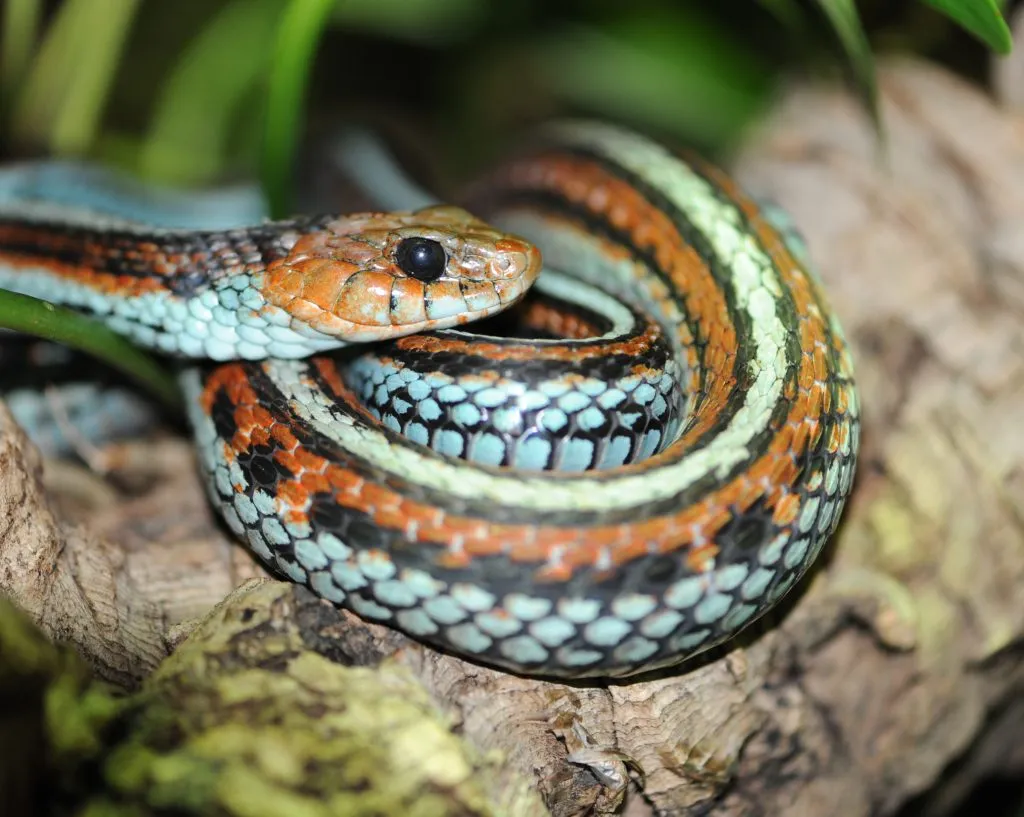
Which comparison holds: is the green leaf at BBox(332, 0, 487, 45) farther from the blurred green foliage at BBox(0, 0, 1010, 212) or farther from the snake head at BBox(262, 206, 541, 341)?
the snake head at BBox(262, 206, 541, 341)

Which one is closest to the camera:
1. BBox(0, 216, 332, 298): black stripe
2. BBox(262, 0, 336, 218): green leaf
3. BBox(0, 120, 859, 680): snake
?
BBox(0, 120, 859, 680): snake

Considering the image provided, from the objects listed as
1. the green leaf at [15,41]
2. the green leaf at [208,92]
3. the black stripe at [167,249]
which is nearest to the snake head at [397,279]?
the black stripe at [167,249]

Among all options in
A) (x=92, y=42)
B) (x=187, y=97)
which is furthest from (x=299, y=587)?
(x=187, y=97)

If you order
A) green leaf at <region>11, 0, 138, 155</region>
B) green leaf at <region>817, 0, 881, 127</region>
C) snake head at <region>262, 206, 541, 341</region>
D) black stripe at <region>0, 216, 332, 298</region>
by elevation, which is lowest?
green leaf at <region>11, 0, 138, 155</region>

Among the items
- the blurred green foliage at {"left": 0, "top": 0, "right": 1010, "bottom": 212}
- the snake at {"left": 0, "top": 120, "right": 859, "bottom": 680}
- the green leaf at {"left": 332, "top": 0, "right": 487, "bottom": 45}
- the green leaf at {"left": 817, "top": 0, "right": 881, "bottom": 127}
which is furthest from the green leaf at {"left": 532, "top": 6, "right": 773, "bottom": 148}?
the snake at {"left": 0, "top": 120, "right": 859, "bottom": 680}

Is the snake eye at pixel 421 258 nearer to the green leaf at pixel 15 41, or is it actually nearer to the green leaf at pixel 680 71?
the green leaf at pixel 15 41

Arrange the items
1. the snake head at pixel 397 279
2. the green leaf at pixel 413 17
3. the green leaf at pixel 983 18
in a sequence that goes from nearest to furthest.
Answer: the green leaf at pixel 983 18 → the snake head at pixel 397 279 → the green leaf at pixel 413 17
